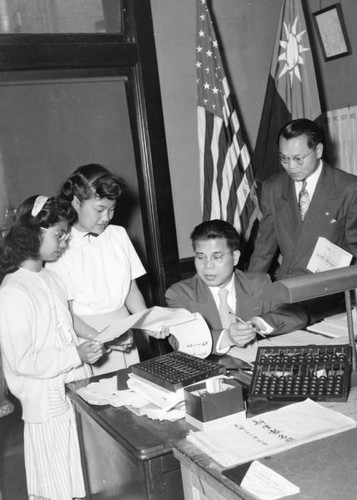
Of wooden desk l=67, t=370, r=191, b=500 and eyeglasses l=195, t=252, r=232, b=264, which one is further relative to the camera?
eyeglasses l=195, t=252, r=232, b=264

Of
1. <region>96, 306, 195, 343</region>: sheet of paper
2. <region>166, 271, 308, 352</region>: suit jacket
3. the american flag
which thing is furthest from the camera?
the american flag

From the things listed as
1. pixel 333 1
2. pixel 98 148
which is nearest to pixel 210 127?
pixel 98 148

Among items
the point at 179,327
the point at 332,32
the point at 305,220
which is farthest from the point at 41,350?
the point at 332,32

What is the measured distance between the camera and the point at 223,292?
8.92 feet

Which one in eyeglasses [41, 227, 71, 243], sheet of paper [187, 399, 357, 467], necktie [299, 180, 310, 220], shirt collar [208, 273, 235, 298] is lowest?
sheet of paper [187, 399, 357, 467]

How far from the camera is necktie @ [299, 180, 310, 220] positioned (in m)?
3.15

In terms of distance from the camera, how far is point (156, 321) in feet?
7.41

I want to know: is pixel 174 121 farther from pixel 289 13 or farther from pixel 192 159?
pixel 289 13

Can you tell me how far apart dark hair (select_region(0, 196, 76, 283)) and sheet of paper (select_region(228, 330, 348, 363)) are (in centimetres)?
84

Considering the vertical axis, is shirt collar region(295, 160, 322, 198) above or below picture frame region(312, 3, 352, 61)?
below

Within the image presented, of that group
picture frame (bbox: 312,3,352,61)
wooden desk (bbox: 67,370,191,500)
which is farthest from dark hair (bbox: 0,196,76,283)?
picture frame (bbox: 312,3,352,61)

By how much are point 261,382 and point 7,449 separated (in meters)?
2.31

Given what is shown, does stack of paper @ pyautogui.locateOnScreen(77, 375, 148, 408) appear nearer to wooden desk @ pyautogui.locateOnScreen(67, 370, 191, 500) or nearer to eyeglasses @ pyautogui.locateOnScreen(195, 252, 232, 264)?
wooden desk @ pyautogui.locateOnScreen(67, 370, 191, 500)

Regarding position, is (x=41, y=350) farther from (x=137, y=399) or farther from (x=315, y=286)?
(x=315, y=286)
